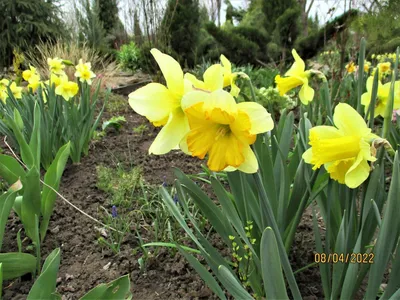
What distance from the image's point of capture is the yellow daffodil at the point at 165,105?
66cm

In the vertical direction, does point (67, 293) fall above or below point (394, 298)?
below

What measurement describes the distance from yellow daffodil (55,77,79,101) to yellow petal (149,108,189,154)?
6.46 ft

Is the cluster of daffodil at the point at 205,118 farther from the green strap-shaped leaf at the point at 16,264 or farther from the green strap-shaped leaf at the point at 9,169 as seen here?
the green strap-shaped leaf at the point at 9,169

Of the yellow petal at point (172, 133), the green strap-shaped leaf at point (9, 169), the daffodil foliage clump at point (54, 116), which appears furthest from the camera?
the daffodil foliage clump at point (54, 116)

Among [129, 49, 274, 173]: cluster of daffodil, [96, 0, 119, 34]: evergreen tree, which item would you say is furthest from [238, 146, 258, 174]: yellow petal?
[96, 0, 119, 34]: evergreen tree

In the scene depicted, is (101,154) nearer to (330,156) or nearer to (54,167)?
(54,167)

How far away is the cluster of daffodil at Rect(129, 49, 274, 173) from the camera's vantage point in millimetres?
588

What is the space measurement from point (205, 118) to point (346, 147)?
332mm

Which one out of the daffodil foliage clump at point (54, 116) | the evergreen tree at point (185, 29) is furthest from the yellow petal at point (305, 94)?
the evergreen tree at point (185, 29)

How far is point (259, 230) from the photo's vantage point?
119 cm

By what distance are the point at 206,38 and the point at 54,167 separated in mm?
8672

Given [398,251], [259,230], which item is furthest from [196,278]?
[398,251]

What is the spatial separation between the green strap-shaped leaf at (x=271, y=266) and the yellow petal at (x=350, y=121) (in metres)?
0.28

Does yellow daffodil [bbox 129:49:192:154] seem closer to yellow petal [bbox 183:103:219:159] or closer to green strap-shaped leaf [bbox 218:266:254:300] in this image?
yellow petal [bbox 183:103:219:159]
